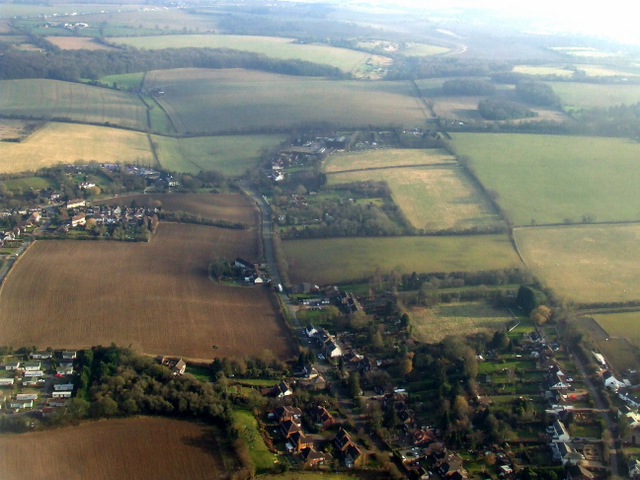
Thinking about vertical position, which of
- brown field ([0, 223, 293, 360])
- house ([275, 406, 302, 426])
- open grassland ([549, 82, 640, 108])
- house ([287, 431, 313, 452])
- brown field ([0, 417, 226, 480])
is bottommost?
brown field ([0, 223, 293, 360])

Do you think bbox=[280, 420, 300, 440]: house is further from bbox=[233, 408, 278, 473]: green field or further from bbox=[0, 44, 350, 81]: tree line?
bbox=[0, 44, 350, 81]: tree line

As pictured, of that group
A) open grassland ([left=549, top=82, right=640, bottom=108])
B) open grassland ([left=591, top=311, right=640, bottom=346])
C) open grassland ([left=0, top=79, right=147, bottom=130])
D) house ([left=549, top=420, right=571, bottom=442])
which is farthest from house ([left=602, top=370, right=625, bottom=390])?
open grassland ([left=549, top=82, right=640, bottom=108])

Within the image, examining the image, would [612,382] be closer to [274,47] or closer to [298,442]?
[298,442]

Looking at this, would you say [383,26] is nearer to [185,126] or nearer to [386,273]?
[185,126]

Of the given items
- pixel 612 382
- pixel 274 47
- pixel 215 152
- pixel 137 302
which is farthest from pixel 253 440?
pixel 274 47

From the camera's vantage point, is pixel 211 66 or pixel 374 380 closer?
pixel 374 380

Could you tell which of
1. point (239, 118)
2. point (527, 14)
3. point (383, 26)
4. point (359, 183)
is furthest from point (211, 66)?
point (527, 14)

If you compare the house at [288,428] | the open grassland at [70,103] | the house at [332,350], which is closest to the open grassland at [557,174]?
the house at [332,350]
